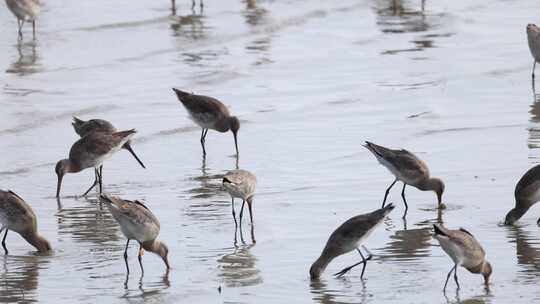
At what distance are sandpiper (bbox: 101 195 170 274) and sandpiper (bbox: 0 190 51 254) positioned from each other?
0.86 m

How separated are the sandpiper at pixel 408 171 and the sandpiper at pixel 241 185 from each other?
1.23 meters

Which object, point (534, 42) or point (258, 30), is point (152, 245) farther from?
point (258, 30)

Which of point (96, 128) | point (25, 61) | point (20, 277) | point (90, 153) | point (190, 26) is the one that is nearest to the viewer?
point (20, 277)

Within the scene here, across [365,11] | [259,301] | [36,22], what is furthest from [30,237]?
[365,11]

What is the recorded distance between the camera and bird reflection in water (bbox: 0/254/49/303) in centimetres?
930

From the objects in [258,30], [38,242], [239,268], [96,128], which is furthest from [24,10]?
[239,268]

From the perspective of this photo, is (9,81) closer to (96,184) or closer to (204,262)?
(96,184)

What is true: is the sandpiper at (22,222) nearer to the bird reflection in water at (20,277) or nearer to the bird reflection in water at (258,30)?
the bird reflection in water at (20,277)

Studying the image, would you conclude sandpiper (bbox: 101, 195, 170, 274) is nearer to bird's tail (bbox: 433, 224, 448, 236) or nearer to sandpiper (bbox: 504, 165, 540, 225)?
bird's tail (bbox: 433, 224, 448, 236)

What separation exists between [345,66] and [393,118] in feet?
13.0

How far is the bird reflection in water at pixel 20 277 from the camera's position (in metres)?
9.30

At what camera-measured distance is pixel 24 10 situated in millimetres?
22312

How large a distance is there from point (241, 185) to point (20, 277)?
7.07ft

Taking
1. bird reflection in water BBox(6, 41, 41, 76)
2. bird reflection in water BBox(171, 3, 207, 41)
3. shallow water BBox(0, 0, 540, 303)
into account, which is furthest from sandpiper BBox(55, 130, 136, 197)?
bird reflection in water BBox(171, 3, 207, 41)
